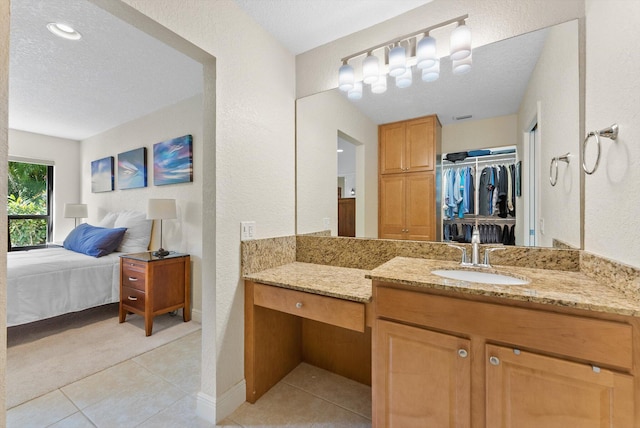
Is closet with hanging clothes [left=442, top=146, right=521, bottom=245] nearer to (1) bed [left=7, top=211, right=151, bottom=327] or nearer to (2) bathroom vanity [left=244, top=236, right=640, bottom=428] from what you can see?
(2) bathroom vanity [left=244, top=236, right=640, bottom=428]

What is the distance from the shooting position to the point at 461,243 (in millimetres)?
1484

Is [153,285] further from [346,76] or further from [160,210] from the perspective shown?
[346,76]

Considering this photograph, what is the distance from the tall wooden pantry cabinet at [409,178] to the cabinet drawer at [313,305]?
2.06 ft

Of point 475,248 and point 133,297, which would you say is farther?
point 133,297

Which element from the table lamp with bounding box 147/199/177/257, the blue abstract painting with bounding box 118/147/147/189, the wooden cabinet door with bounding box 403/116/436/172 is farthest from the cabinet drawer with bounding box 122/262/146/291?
the wooden cabinet door with bounding box 403/116/436/172

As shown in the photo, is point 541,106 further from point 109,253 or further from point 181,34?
point 109,253

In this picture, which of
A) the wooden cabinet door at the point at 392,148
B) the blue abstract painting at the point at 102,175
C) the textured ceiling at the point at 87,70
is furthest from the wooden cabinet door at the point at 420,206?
the blue abstract painting at the point at 102,175

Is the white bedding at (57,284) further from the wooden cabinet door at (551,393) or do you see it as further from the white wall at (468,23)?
the wooden cabinet door at (551,393)

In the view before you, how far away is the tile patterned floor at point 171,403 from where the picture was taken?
56.4 inches

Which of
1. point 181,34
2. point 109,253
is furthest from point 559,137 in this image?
point 109,253

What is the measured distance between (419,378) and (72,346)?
9.35ft

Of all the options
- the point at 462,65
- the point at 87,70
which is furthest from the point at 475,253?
the point at 87,70

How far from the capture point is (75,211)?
13.2 feet

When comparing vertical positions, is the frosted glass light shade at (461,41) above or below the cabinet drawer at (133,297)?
above
